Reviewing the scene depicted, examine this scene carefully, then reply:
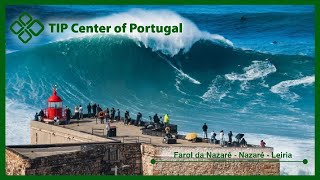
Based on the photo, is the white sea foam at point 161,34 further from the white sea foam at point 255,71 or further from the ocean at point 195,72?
the white sea foam at point 255,71

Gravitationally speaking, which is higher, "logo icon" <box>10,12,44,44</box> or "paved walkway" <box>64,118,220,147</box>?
"logo icon" <box>10,12,44,44</box>

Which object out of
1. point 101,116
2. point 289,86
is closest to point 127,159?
point 101,116

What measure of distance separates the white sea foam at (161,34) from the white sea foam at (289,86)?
3.27 metres

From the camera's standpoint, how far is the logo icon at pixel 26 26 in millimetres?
38031

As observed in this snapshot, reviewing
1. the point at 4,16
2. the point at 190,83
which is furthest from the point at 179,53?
the point at 4,16

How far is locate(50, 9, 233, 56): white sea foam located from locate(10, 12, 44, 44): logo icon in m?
1.82

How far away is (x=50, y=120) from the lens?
4072 centimetres

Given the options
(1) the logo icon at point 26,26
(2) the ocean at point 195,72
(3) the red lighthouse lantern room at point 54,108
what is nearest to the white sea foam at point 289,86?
(2) the ocean at point 195,72

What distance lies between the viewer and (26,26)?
38.1 meters

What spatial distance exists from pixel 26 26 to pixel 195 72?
12.7 metres

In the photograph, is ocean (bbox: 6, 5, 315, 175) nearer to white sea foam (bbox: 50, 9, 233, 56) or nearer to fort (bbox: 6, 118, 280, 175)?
white sea foam (bbox: 50, 9, 233, 56)

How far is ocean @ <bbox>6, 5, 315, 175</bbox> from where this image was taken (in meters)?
45.2

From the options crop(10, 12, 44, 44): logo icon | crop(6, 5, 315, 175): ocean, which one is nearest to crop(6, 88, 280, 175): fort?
→ crop(10, 12, 44, 44): logo icon

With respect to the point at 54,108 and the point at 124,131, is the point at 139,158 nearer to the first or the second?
the point at 124,131
